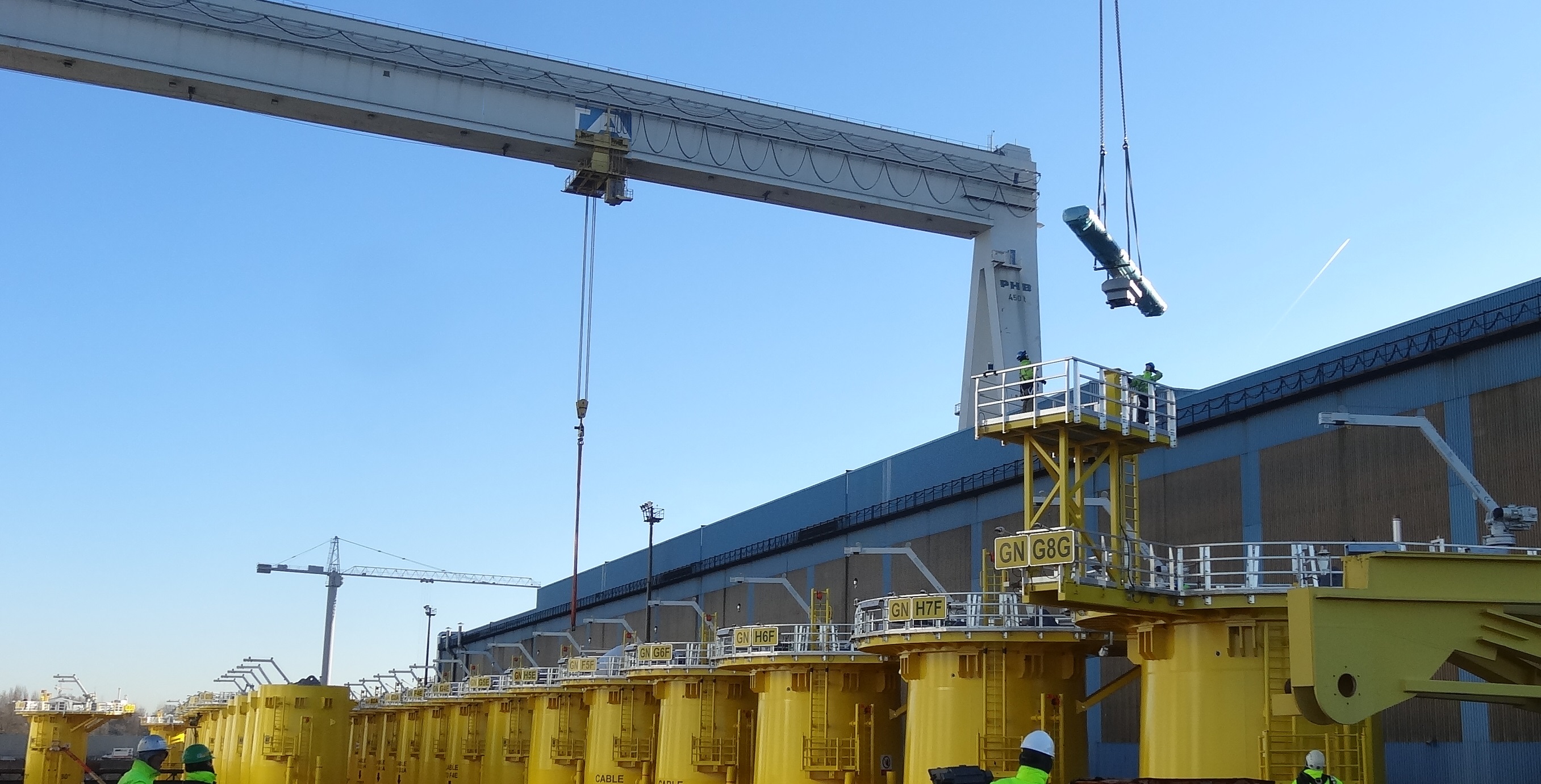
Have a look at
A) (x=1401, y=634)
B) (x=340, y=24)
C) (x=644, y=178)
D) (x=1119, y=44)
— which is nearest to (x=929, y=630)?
(x=1401, y=634)

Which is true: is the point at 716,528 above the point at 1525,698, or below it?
above

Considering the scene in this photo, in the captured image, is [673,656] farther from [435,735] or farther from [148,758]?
[148,758]

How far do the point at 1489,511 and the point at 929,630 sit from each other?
12726 mm

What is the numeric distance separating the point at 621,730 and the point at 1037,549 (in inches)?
1212

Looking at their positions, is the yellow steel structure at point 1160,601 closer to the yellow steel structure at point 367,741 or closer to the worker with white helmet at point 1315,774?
the worker with white helmet at point 1315,774

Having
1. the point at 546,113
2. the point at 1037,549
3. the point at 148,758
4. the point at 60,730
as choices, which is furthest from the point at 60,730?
the point at 148,758

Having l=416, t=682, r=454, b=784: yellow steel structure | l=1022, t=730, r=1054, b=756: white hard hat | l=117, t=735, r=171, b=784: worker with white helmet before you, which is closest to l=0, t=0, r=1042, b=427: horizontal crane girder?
l=416, t=682, r=454, b=784: yellow steel structure

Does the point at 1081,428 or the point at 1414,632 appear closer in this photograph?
the point at 1414,632

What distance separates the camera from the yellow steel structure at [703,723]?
155ft

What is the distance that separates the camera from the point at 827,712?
1593 inches

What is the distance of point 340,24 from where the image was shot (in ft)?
167

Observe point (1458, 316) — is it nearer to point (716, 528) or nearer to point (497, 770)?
point (497, 770)

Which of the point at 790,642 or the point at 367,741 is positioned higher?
the point at 790,642

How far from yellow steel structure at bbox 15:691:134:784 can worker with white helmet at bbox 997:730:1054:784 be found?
87.1 m
